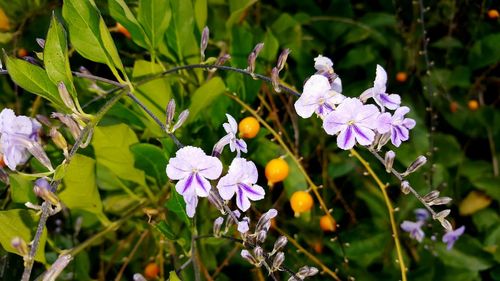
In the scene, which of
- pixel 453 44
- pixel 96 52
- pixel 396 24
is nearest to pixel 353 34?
pixel 396 24

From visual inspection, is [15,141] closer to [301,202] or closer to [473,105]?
[301,202]

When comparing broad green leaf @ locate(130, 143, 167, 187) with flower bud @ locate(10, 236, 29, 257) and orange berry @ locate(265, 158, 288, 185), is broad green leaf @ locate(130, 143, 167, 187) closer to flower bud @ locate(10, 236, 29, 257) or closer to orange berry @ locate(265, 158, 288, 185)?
orange berry @ locate(265, 158, 288, 185)

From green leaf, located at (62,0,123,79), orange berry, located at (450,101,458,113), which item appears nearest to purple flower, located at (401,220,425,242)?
orange berry, located at (450,101,458,113)

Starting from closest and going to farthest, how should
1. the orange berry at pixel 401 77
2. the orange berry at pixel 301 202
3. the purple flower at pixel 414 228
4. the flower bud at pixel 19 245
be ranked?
the flower bud at pixel 19 245, the orange berry at pixel 301 202, the purple flower at pixel 414 228, the orange berry at pixel 401 77

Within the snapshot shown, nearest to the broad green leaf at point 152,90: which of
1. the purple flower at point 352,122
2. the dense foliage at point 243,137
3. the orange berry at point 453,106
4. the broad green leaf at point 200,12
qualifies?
the dense foliage at point 243,137

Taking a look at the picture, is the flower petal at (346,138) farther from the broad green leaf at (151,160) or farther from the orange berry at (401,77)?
the orange berry at (401,77)

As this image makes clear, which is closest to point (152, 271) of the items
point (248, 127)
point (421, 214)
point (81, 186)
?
point (81, 186)
